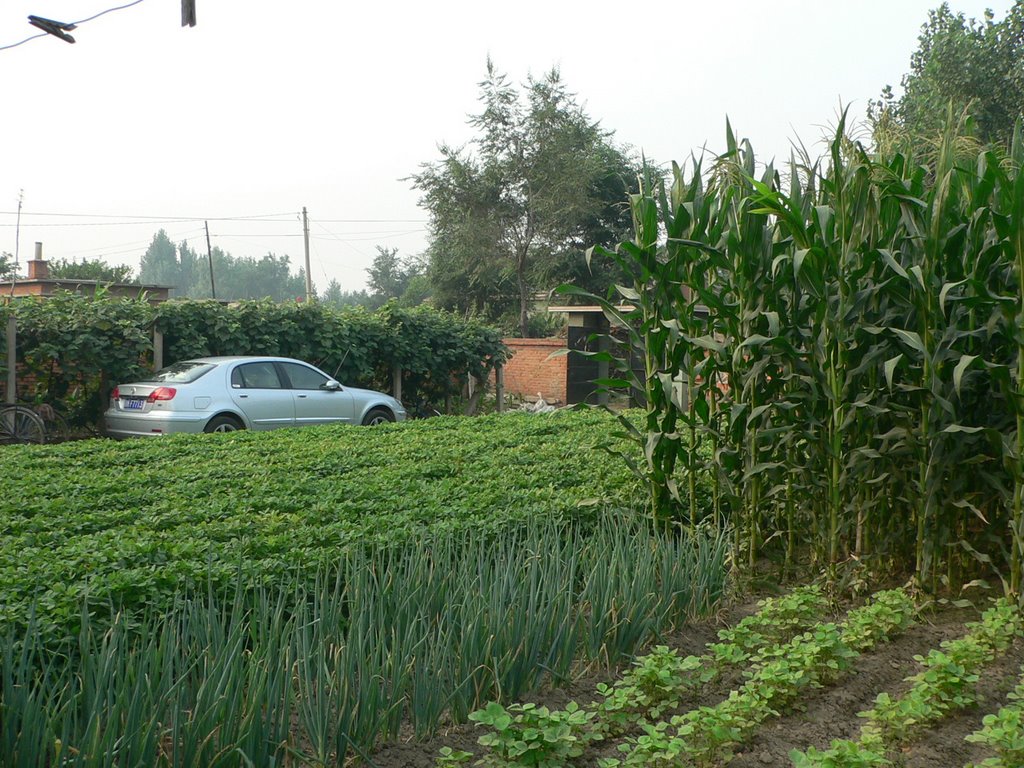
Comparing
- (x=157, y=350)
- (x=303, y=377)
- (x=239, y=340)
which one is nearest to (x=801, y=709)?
(x=303, y=377)

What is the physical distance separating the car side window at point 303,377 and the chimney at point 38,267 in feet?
87.0

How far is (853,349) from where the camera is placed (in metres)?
4.71

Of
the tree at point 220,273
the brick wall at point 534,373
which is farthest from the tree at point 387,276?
the brick wall at point 534,373

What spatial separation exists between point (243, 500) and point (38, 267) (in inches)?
1377

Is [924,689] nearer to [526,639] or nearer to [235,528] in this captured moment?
[526,639]

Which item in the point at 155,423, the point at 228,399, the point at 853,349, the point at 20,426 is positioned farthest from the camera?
the point at 228,399

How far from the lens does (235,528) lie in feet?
16.2

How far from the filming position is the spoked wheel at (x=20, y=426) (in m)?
12.3

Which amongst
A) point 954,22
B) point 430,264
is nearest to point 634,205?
point 954,22

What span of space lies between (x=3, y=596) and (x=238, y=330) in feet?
40.1

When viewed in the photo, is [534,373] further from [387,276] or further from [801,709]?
[387,276]

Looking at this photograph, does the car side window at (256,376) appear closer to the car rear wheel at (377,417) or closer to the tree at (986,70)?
the car rear wheel at (377,417)

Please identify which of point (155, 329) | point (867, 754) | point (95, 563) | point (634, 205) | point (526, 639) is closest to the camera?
point (867, 754)

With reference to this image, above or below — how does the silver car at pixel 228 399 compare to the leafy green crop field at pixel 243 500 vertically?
above
